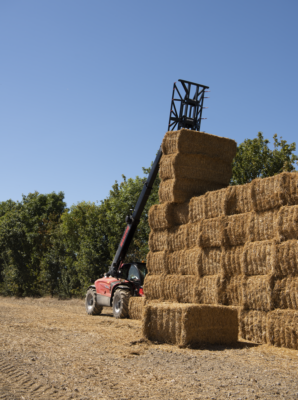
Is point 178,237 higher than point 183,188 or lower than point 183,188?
lower

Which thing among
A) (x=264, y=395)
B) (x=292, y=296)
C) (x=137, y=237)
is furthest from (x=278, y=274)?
(x=137, y=237)

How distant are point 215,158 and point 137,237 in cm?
1206

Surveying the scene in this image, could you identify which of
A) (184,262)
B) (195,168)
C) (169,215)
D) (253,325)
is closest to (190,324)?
(253,325)

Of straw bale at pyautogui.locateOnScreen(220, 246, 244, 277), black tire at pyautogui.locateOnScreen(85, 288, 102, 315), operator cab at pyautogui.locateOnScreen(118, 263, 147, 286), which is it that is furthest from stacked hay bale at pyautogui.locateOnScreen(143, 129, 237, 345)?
black tire at pyautogui.locateOnScreen(85, 288, 102, 315)

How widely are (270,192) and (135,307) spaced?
693cm

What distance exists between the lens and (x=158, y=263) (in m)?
13.9

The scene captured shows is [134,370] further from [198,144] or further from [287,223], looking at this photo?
[198,144]

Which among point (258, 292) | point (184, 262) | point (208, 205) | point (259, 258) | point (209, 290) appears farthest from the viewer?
point (184, 262)

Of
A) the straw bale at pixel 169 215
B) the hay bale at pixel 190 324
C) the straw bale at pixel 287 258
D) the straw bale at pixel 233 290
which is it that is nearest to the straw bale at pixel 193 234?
the straw bale at pixel 169 215

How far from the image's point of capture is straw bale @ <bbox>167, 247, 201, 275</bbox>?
485 inches

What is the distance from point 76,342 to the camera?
8.91 m

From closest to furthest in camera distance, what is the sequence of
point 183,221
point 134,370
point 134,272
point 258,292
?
point 134,370 → point 258,292 → point 183,221 → point 134,272

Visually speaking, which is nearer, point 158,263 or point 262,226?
point 262,226

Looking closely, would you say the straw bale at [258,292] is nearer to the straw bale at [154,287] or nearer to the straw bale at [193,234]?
the straw bale at [193,234]
